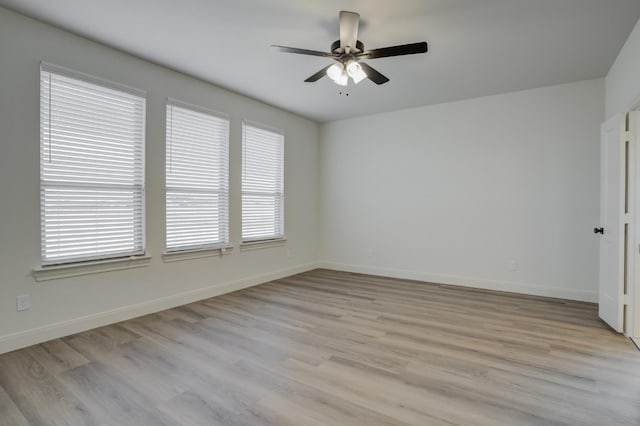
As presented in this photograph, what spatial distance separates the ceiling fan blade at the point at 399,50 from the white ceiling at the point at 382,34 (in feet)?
1.08

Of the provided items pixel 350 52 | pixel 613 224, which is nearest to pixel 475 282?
pixel 613 224

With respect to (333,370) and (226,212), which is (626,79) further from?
(226,212)

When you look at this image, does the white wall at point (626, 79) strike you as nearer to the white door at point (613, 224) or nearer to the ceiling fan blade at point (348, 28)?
the white door at point (613, 224)

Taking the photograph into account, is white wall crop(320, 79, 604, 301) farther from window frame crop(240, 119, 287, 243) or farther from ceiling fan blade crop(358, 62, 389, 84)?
ceiling fan blade crop(358, 62, 389, 84)

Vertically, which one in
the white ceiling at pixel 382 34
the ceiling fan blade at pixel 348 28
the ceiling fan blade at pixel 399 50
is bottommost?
the ceiling fan blade at pixel 399 50

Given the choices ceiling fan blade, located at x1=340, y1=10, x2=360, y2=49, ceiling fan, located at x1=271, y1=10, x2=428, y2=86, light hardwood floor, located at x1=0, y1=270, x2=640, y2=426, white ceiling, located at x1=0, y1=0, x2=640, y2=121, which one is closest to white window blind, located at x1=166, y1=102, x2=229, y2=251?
white ceiling, located at x1=0, y1=0, x2=640, y2=121

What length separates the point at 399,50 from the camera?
254cm

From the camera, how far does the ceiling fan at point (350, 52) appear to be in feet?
8.18

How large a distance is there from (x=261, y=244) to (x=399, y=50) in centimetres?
346

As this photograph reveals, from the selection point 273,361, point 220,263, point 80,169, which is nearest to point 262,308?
point 220,263

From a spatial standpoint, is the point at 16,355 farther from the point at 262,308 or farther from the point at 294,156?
the point at 294,156

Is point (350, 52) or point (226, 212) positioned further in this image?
point (226, 212)

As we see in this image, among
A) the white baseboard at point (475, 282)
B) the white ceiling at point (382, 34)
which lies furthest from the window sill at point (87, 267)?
the white baseboard at point (475, 282)

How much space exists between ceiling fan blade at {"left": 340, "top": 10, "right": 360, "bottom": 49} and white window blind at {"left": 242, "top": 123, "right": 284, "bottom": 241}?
2467 mm
